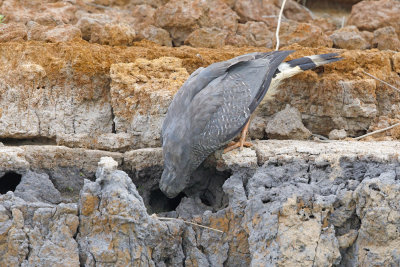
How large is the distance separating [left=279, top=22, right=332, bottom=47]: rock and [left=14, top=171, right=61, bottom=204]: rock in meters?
3.05

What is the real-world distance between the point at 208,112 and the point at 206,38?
1.87m

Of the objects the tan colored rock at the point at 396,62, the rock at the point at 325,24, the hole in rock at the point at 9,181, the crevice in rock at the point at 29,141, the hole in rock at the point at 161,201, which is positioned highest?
the tan colored rock at the point at 396,62

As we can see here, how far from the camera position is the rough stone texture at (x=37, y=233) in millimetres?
4266

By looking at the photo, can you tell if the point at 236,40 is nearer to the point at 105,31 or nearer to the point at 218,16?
the point at 218,16

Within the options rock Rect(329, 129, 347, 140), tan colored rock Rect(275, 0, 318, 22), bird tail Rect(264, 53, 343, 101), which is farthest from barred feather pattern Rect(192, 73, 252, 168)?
tan colored rock Rect(275, 0, 318, 22)

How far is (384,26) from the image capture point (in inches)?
287

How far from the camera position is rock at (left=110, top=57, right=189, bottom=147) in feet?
18.1

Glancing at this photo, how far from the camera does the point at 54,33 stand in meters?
6.30

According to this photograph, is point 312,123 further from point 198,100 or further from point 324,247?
point 324,247

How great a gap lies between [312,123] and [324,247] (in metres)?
1.97

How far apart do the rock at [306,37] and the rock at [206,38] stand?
0.65 meters

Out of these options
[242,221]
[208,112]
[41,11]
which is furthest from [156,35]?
[242,221]

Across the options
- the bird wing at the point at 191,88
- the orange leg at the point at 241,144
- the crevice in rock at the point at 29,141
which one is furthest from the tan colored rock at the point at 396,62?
the crevice in rock at the point at 29,141

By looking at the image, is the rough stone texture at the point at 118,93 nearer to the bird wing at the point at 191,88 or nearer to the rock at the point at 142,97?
the rock at the point at 142,97
